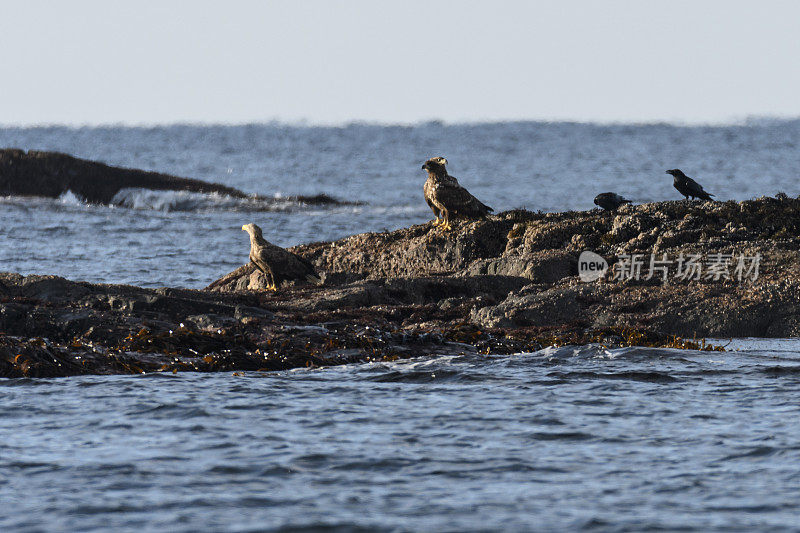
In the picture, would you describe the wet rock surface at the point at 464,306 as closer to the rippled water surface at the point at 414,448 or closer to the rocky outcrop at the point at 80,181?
the rippled water surface at the point at 414,448

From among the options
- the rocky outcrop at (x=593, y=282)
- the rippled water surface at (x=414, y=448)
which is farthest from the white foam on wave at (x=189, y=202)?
the rippled water surface at (x=414, y=448)

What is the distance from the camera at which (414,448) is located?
8164mm

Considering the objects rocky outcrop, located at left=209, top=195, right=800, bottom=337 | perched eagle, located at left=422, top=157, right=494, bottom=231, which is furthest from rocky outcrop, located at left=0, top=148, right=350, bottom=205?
rocky outcrop, located at left=209, top=195, right=800, bottom=337

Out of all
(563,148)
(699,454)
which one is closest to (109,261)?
(699,454)

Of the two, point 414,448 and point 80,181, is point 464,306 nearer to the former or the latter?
point 414,448

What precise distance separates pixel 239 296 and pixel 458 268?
5066mm

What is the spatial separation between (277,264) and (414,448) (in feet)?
37.4

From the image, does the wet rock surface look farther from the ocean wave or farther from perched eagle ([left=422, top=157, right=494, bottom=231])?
the ocean wave

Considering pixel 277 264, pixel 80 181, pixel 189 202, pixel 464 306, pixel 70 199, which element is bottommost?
pixel 464 306

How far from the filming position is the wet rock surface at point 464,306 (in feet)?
41.6

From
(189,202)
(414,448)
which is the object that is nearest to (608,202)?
(414,448)

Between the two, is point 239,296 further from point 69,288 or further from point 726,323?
point 726,323

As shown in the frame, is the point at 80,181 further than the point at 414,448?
Yes

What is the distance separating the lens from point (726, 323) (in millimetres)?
14367
